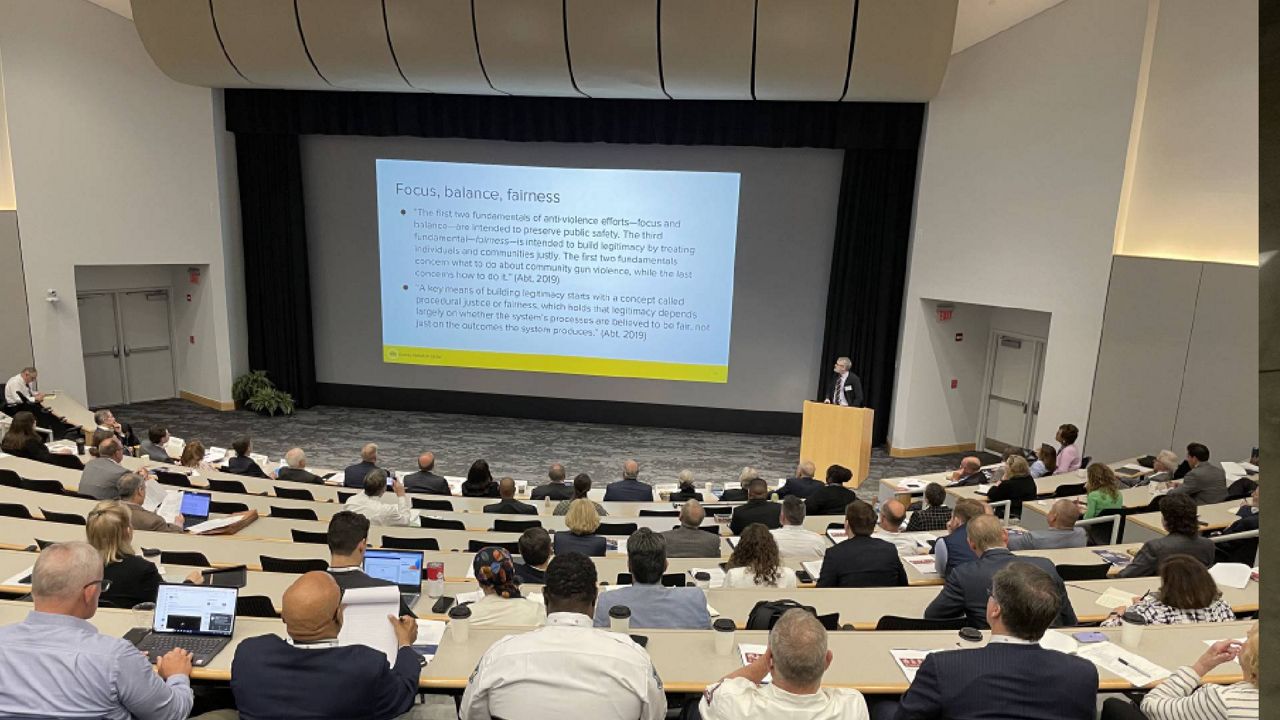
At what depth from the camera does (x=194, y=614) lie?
362 centimetres

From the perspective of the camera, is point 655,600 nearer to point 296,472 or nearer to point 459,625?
point 459,625

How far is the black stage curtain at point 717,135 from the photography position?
11.4 metres

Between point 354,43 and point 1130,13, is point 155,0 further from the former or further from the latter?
point 1130,13

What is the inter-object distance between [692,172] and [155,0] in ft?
23.1

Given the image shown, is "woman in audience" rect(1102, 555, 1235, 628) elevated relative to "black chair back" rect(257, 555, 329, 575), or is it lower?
elevated

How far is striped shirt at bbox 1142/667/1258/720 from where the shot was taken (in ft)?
9.37

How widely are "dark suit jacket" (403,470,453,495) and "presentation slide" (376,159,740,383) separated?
4933mm

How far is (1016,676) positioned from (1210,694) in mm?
763

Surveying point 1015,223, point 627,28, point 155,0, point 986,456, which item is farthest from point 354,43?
point 986,456

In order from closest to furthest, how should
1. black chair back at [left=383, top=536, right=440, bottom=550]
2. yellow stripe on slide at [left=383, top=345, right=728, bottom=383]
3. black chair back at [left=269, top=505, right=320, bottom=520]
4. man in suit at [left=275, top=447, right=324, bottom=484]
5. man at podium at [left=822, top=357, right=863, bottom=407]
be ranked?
black chair back at [left=383, top=536, right=440, bottom=550]
black chair back at [left=269, top=505, right=320, bottom=520]
man in suit at [left=275, top=447, right=324, bottom=484]
man at podium at [left=822, top=357, right=863, bottom=407]
yellow stripe on slide at [left=383, top=345, right=728, bottom=383]

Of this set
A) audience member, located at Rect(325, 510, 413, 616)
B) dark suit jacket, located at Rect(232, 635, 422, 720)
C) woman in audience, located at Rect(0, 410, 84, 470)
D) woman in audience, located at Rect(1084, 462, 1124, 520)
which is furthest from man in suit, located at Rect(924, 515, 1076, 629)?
woman in audience, located at Rect(0, 410, 84, 470)

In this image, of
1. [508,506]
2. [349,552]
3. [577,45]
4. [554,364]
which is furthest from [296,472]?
[577,45]

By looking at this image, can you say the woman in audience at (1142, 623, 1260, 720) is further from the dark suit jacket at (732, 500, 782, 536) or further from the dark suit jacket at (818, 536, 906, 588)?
the dark suit jacket at (732, 500, 782, 536)

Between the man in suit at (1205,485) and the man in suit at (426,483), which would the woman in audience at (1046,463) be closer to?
the man in suit at (1205,485)
